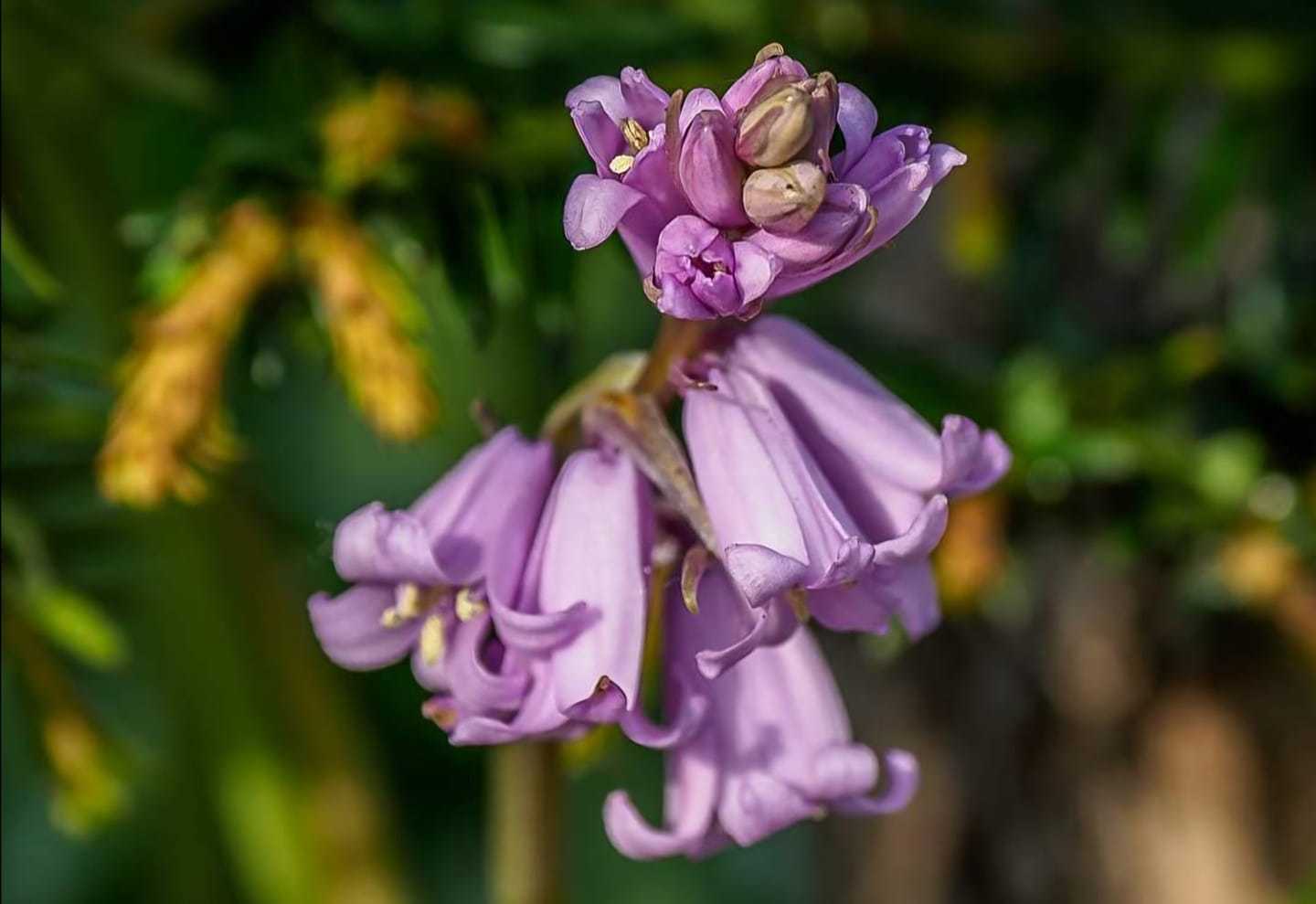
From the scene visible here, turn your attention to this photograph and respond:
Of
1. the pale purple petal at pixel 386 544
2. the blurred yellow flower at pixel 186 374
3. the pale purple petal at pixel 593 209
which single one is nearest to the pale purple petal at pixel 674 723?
the pale purple petal at pixel 386 544

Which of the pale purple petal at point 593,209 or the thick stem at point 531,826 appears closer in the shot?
the pale purple petal at point 593,209

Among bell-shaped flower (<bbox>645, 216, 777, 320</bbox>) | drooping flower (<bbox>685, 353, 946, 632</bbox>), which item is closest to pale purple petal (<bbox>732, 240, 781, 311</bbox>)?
bell-shaped flower (<bbox>645, 216, 777, 320</bbox>)

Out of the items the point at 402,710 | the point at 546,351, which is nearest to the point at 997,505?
the point at 546,351

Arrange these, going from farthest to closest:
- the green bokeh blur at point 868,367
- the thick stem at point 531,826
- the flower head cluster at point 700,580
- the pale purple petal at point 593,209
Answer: the green bokeh blur at point 868,367, the thick stem at point 531,826, the flower head cluster at point 700,580, the pale purple petal at point 593,209

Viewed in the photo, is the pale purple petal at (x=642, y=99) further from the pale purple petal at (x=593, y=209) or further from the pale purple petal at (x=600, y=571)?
the pale purple petal at (x=600, y=571)

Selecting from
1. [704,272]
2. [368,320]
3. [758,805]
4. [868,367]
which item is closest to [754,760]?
[758,805]

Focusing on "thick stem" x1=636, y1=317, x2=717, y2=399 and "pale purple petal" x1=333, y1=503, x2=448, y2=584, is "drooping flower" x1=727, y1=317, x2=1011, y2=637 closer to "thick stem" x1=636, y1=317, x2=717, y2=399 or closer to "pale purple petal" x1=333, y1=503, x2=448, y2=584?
"thick stem" x1=636, y1=317, x2=717, y2=399

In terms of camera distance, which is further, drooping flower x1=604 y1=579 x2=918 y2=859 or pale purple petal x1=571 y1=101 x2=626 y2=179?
drooping flower x1=604 y1=579 x2=918 y2=859
